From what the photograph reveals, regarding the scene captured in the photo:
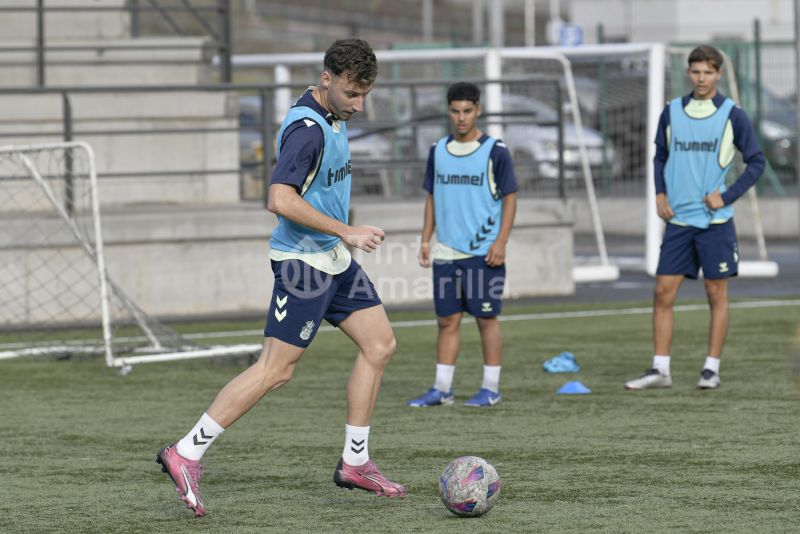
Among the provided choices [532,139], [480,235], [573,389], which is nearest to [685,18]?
[532,139]

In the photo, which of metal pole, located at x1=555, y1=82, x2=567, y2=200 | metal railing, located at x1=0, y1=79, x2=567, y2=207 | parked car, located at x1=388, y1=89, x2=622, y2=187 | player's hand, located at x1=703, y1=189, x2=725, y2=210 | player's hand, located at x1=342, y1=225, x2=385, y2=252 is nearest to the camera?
player's hand, located at x1=342, y1=225, x2=385, y2=252

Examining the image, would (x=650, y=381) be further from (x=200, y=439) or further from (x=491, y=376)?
(x=200, y=439)

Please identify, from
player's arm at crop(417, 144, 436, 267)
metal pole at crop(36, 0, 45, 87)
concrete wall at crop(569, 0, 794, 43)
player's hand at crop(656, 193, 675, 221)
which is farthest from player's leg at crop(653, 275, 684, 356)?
concrete wall at crop(569, 0, 794, 43)

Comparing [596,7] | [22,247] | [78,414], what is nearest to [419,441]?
[78,414]

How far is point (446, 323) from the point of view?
9.38 metres

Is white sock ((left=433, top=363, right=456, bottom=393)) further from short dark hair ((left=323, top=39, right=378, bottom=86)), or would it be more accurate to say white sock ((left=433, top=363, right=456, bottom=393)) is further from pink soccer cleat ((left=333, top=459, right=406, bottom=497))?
short dark hair ((left=323, top=39, right=378, bottom=86))

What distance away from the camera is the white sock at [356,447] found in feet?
21.9

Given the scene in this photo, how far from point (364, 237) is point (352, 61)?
0.72 metres

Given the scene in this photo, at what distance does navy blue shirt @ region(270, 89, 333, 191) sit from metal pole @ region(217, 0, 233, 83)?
1009cm

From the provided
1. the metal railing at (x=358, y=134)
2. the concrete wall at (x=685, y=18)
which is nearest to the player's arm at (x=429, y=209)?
the metal railing at (x=358, y=134)

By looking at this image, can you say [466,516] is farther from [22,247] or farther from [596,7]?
[596,7]

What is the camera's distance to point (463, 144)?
30.7 feet

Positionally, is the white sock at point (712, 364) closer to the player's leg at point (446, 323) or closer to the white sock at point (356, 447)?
the player's leg at point (446, 323)

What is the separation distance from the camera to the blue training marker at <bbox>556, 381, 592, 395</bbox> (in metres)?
9.70
